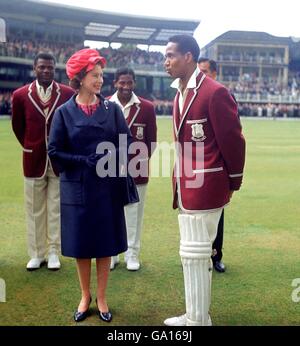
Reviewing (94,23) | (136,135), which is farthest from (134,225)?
(94,23)

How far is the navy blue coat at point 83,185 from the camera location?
3.03m

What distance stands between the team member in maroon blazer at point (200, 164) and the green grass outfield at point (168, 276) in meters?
0.49

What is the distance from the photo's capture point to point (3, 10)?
13.7m

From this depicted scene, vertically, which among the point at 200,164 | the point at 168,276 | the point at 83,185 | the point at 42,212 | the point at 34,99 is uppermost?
the point at 34,99

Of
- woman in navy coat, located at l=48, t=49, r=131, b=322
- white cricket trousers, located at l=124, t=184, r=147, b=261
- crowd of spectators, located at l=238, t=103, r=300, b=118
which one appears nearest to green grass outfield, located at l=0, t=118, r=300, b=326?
white cricket trousers, located at l=124, t=184, r=147, b=261

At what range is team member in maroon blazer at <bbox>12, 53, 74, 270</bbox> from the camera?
157 inches

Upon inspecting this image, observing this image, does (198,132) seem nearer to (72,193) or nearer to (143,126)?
(72,193)

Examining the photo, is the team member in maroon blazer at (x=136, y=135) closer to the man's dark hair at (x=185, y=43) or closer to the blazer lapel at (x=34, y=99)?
the blazer lapel at (x=34, y=99)

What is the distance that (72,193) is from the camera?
10.0ft

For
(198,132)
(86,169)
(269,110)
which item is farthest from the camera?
(269,110)

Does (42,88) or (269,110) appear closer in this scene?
(42,88)

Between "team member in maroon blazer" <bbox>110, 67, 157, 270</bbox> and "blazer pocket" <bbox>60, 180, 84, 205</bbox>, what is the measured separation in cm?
98

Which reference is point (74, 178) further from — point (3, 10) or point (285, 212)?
point (3, 10)

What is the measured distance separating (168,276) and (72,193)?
125 cm
